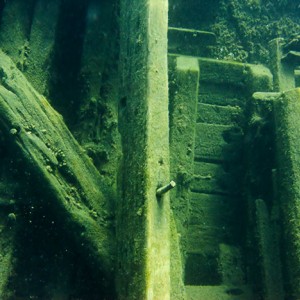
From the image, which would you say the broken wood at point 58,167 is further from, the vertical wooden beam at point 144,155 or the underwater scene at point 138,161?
the vertical wooden beam at point 144,155

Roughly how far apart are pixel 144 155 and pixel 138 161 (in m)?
0.07

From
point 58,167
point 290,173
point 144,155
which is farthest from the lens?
point 290,173

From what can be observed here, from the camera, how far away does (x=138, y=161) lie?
2236 mm

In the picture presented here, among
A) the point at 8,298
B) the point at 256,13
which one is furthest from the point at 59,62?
the point at 256,13

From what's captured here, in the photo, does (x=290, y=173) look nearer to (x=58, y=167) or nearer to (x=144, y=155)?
(x=144, y=155)

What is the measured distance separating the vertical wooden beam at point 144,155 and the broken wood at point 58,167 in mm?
194

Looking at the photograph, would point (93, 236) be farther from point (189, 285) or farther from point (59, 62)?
point (59, 62)

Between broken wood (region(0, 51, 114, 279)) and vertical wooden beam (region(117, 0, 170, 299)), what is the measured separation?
0.64ft

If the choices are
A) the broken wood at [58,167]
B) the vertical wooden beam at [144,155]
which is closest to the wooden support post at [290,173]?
the vertical wooden beam at [144,155]

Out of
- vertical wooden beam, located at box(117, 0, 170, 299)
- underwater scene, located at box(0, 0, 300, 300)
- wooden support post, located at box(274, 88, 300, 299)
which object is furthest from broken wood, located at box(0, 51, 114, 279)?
wooden support post, located at box(274, 88, 300, 299)

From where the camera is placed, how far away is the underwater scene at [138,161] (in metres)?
2.29

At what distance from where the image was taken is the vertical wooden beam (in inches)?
78.0

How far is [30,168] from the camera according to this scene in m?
2.31

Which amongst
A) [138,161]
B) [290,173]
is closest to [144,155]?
[138,161]
